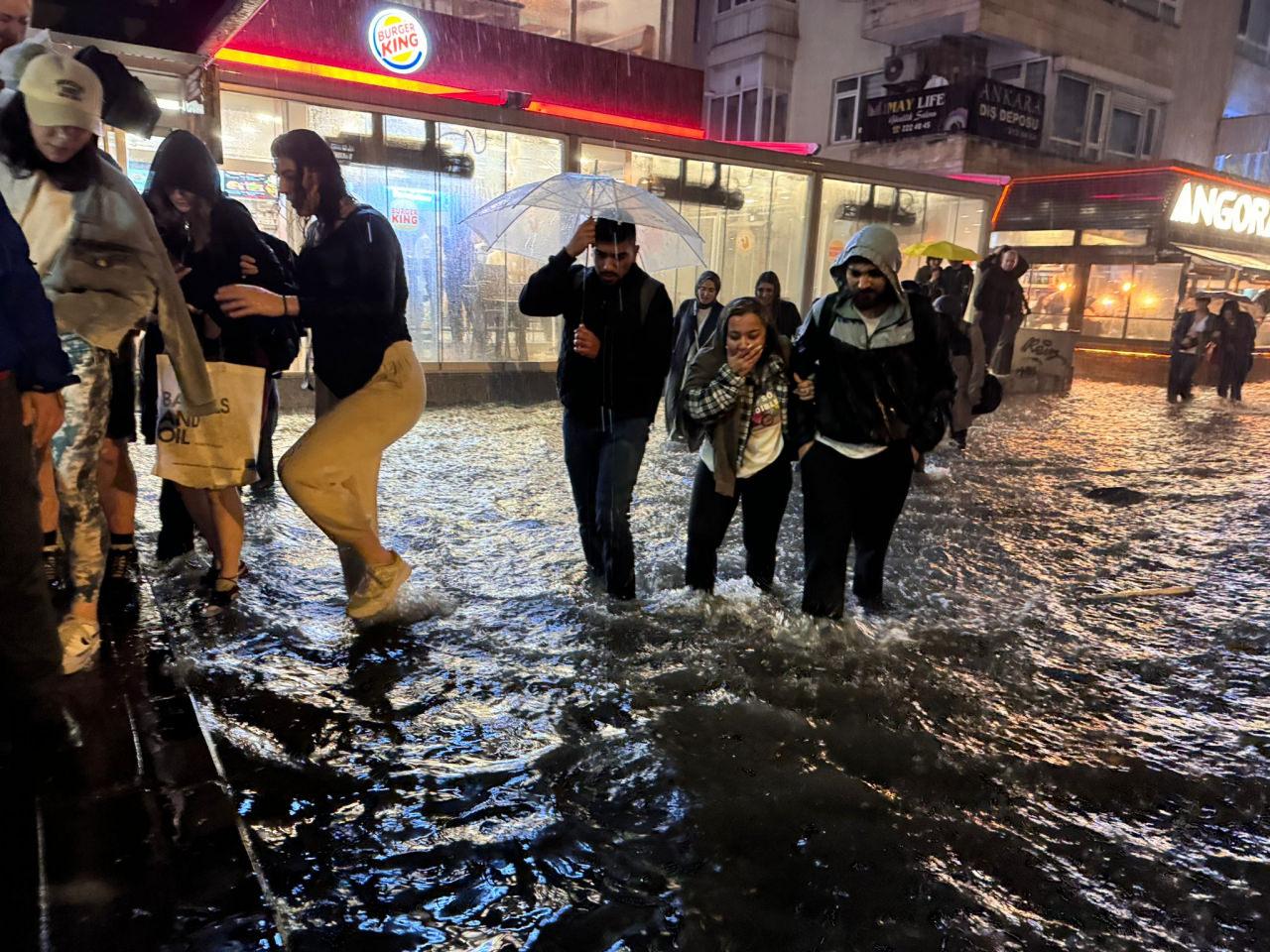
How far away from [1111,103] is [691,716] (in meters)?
32.9

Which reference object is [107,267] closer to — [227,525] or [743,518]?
[227,525]

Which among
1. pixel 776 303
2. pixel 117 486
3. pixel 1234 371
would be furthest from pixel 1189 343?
pixel 117 486

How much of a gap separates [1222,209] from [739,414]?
2607 centimetres

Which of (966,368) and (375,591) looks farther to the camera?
(966,368)

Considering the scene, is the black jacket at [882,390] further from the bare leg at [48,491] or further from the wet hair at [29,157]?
the bare leg at [48,491]

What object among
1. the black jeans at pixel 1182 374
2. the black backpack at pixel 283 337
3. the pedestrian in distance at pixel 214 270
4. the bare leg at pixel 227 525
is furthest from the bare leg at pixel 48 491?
the black jeans at pixel 1182 374

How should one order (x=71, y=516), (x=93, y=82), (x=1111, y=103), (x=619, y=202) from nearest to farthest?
1. (x=93, y=82)
2. (x=71, y=516)
3. (x=619, y=202)
4. (x=1111, y=103)

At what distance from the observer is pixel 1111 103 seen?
95.1ft

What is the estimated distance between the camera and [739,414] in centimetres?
443

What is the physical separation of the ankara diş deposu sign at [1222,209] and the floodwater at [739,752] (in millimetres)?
21277

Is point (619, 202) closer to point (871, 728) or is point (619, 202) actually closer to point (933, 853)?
point (871, 728)

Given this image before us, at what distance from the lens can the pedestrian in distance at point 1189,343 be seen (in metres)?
15.6

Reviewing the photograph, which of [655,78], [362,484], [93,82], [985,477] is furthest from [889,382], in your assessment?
[655,78]

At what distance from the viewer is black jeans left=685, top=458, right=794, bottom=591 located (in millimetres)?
4562
